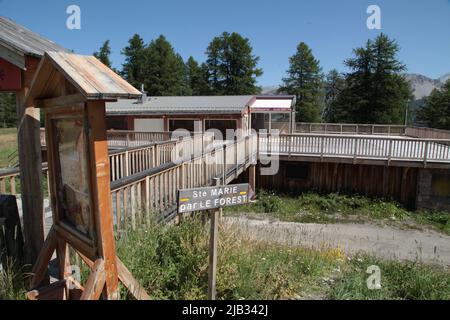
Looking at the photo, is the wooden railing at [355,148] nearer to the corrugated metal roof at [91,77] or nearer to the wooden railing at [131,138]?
the wooden railing at [131,138]

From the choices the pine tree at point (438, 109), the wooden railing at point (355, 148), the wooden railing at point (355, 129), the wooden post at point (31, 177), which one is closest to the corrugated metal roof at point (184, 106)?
the wooden railing at point (355, 148)

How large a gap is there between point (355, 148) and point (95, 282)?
568 inches

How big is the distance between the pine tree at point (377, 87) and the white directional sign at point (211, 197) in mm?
42444

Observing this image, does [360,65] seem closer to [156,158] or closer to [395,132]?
[395,132]

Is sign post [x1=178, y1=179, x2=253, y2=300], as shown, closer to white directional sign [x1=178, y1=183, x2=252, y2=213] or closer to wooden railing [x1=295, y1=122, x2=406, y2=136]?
white directional sign [x1=178, y1=183, x2=252, y2=213]

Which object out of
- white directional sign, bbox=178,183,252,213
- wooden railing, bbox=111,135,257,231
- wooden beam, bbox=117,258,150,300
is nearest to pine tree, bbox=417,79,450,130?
wooden railing, bbox=111,135,257,231

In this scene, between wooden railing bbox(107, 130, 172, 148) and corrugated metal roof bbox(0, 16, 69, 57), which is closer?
corrugated metal roof bbox(0, 16, 69, 57)

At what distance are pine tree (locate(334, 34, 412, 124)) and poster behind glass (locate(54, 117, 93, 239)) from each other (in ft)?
143

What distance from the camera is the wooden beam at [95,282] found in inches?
99.9

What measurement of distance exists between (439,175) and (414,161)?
1.41 meters

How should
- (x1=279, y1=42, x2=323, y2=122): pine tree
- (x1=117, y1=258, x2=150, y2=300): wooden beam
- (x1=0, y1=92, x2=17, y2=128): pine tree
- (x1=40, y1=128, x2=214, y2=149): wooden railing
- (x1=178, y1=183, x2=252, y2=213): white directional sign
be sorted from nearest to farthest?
1. (x1=117, y1=258, x2=150, y2=300): wooden beam
2. (x1=178, y1=183, x2=252, y2=213): white directional sign
3. (x1=40, y1=128, x2=214, y2=149): wooden railing
4. (x1=279, y1=42, x2=323, y2=122): pine tree
5. (x1=0, y1=92, x2=17, y2=128): pine tree

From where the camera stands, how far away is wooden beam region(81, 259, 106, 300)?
2.54 meters

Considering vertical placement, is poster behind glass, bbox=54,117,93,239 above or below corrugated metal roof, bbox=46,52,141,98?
below

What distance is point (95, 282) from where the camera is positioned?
8.47 ft
